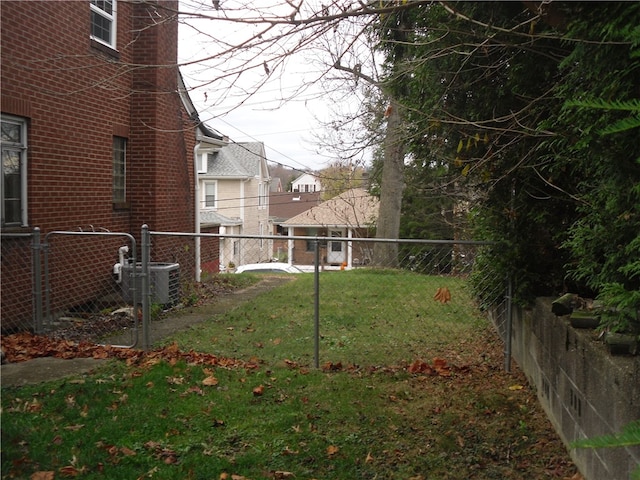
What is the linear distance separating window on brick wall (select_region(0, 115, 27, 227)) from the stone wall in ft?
22.5

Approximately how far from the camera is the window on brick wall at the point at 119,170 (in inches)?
431

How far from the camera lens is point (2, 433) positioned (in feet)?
13.7

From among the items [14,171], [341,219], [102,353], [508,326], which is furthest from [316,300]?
[341,219]

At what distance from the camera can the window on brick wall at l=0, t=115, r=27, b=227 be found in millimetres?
8094

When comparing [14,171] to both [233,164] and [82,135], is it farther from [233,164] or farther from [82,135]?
[233,164]

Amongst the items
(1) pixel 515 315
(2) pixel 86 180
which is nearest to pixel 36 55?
(2) pixel 86 180

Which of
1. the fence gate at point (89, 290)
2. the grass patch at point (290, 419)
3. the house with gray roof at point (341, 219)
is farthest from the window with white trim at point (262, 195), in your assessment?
the grass patch at point (290, 419)

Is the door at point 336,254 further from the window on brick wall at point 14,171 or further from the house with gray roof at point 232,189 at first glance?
the window on brick wall at point 14,171

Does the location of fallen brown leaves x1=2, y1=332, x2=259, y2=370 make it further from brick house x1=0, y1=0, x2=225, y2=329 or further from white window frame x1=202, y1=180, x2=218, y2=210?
white window frame x1=202, y1=180, x2=218, y2=210

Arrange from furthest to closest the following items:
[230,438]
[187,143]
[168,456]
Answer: [187,143], [230,438], [168,456]

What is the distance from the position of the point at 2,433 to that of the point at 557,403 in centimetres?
409

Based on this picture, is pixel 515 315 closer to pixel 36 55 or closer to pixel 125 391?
pixel 125 391

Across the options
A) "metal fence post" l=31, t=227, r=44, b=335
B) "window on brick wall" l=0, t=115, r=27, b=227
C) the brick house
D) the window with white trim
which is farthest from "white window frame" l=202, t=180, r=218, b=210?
"metal fence post" l=31, t=227, r=44, b=335

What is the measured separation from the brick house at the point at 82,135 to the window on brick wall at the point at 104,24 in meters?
0.02
